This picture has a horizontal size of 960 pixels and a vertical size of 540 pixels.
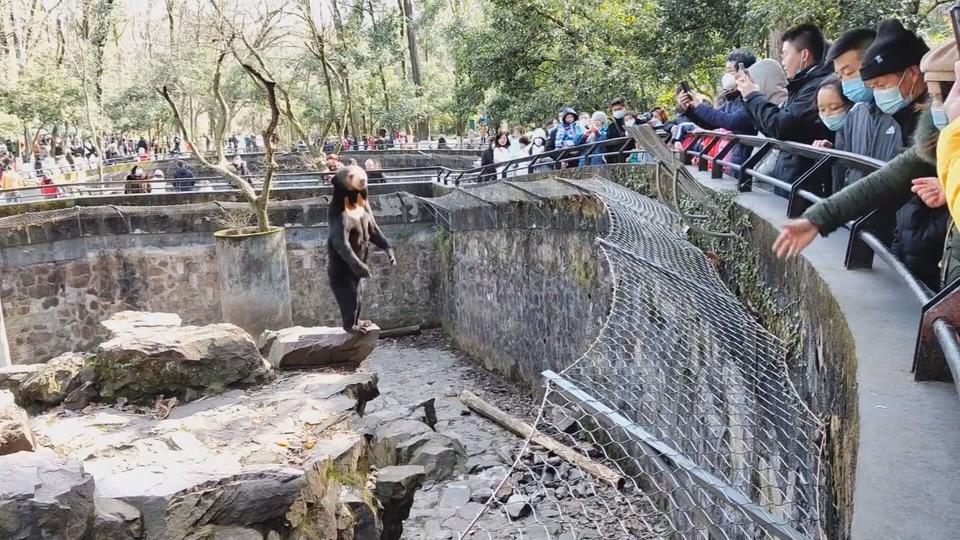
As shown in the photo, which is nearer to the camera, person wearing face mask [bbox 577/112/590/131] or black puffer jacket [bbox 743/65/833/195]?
black puffer jacket [bbox 743/65/833/195]

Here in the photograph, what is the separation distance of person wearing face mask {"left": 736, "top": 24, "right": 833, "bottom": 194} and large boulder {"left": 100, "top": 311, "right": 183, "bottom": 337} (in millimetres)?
5925

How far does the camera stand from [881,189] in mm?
2447

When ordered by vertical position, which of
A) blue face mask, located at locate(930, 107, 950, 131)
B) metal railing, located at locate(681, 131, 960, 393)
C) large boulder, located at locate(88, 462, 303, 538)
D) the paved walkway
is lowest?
large boulder, located at locate(88, 462, 303, 538)

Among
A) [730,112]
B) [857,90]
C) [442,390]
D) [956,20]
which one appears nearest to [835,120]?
[857,90]

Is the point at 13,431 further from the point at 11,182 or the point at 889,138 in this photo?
the point at 11,182

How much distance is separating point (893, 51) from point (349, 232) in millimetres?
4970

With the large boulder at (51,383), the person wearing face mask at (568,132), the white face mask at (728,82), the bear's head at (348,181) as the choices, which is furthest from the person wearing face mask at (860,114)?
the person wearing face mask at (568,132)

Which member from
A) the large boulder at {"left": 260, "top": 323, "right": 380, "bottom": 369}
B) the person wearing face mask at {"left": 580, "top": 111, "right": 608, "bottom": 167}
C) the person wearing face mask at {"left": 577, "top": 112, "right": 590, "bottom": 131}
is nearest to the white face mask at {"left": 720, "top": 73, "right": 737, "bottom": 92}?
the person wearing face mask at {"left": 580, "top": 111, "right": 608, "bottom": 167}

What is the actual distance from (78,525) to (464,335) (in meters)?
8.85

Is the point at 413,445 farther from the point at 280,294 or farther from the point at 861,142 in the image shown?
the point at 861,142

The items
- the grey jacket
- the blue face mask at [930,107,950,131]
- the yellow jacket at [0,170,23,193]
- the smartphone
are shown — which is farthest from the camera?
the yellow jacket at [0,170,23,193]

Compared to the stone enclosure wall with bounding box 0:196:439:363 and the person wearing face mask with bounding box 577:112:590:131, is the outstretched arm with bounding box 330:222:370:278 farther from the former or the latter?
the stone enclosure wall with bounding box 0:196:439:363

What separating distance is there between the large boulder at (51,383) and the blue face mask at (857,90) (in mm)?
6390

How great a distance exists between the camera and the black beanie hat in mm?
3041
